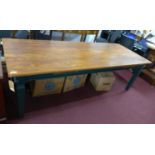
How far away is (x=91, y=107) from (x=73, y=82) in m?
0.45

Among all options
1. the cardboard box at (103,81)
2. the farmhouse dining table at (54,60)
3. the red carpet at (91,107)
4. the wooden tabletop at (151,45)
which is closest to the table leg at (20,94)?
the farmhouse dining table at (54,60)

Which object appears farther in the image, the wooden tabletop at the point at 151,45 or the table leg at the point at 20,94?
the wooden tabletop at the point at 151,45

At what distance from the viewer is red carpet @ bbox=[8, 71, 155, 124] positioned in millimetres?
1773

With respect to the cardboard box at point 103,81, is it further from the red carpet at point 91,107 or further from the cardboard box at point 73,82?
the cardboard box at point 73,82

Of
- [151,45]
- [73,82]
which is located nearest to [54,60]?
[73,82]

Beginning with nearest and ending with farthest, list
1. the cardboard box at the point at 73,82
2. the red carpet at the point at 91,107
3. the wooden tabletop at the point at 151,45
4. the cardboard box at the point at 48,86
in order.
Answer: the red carpet at the point at 91,107
the cardboard box at the point at 48,86
the cardboard box at the point at 73,82
the wooden tabletop at the point at 151,45

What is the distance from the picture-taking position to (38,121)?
5.47ft

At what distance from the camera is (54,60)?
5.18 ft

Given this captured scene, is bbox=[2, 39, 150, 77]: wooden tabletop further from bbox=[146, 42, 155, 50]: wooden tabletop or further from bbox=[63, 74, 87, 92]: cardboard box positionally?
bbox=[146, 42, 155, 50]: wooden tabletop

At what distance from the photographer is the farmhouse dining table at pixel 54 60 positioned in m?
1.34

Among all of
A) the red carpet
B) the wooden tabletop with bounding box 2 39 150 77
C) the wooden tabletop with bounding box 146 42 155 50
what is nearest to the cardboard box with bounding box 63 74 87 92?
the red carpet

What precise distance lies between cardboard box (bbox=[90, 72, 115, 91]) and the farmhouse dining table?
1.19ft
